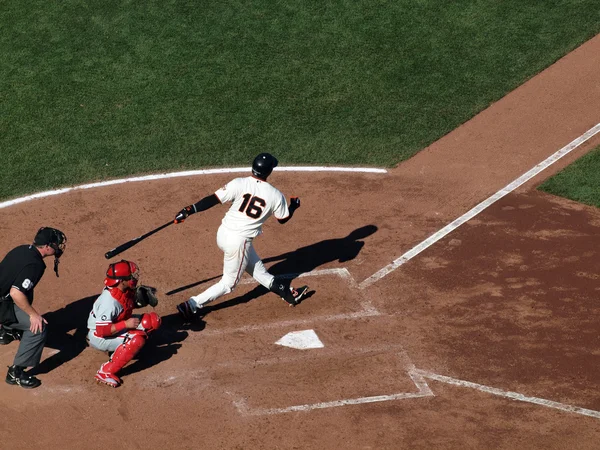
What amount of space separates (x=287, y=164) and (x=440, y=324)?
16.6 ft

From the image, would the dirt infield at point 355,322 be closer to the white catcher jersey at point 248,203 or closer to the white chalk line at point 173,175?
the white chalk line at point 173,175

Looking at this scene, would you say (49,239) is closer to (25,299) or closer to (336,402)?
(25,299)

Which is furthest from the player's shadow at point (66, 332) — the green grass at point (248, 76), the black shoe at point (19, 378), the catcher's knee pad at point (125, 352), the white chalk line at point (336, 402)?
the green grass at point (248, 76)

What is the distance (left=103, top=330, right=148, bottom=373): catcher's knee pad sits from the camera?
9562 millimetres

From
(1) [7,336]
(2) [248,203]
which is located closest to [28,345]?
(1) [7,336]

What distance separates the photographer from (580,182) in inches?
559

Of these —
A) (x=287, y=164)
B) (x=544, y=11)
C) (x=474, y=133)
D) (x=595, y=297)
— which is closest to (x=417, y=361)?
(x=595, y=297)

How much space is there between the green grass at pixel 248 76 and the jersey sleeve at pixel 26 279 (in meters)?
4.96

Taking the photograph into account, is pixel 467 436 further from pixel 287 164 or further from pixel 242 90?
pixel 242 90

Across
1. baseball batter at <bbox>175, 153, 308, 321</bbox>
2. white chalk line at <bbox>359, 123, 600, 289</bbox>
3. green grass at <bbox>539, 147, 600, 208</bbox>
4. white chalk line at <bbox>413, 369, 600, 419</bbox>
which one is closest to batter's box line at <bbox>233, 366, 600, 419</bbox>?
white chalk line at <bbox>413, 369, 600, 419</bbox>

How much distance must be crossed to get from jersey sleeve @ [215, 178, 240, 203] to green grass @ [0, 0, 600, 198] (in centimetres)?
433

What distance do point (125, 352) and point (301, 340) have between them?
2185mm

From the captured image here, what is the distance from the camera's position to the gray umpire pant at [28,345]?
9484 millimetres

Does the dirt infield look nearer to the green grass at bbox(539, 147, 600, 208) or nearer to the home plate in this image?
the home plate
